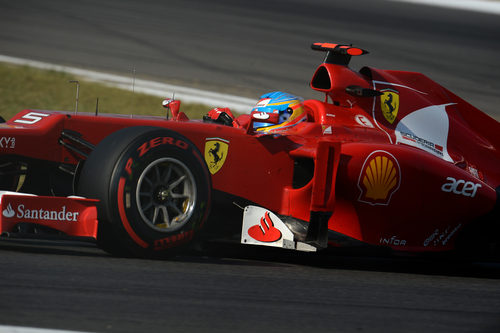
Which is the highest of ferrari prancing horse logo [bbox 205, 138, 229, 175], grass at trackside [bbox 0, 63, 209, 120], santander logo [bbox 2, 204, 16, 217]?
ferrari prancing horse logo [bbox 205, 138, 229, 175]

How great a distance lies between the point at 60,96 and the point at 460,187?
295 inches

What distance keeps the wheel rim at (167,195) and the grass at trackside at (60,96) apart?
246 inches

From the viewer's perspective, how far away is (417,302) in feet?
13.8

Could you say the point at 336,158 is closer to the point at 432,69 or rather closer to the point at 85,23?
the point at 432,69

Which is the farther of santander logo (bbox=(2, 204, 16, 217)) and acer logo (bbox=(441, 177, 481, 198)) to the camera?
acer logo (bbox=(441, 177, 481, 198))

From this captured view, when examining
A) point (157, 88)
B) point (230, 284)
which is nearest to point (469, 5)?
point (157, 88)

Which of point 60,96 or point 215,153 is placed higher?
point 215,153

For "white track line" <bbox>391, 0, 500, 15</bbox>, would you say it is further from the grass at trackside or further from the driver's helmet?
the driver's helmet

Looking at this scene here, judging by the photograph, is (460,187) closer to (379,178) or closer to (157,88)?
(379,178)

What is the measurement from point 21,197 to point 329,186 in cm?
191

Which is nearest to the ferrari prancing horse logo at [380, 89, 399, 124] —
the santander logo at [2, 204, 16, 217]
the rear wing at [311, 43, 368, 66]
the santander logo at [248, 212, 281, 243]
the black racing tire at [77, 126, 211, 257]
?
the rear wing at [311, 43, 368, 66]

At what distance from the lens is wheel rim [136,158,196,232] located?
4.60 m

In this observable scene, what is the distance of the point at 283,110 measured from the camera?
5582 mm

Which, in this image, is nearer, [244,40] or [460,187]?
[460,187]
